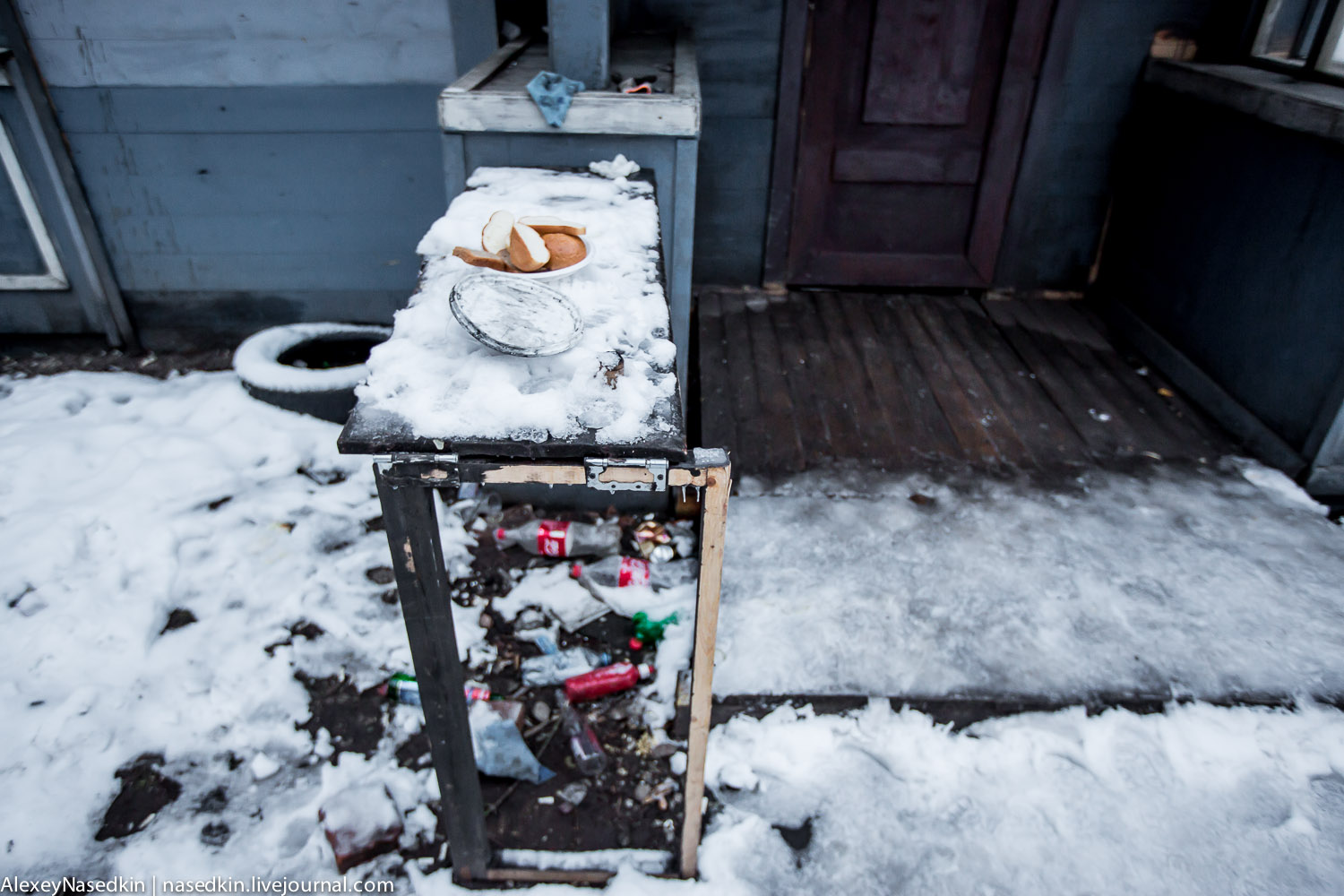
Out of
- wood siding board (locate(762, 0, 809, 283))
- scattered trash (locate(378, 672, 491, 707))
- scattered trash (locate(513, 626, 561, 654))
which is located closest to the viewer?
scattered trash (locate(378, 672, 491, 707))

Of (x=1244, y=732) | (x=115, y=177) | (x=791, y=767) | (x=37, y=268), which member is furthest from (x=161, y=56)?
(x=1244, y=732)

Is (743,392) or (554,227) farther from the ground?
(554,227)

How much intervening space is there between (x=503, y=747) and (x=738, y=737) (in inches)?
28.9

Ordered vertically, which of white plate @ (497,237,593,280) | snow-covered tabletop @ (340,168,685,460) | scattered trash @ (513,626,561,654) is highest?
white plate @ (497,237,593,280)

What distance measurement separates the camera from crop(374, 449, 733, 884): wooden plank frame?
1.50 metres

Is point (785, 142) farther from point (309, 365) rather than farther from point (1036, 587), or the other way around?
point (309, 365)

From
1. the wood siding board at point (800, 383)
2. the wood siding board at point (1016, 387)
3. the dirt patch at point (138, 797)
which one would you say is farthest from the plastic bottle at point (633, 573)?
the wood siding board at point (1016, 387)

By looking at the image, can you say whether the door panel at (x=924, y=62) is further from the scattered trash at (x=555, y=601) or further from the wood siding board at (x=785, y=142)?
the scattered trash at (x=555, y=601)

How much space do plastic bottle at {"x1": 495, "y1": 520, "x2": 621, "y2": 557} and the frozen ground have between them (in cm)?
27

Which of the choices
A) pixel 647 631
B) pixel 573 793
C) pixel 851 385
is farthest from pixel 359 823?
pixel 851 385

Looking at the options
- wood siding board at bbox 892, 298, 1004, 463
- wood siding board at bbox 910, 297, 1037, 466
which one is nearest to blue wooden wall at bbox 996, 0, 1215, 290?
wood siding board at bbox 910, 297, 1037, 466

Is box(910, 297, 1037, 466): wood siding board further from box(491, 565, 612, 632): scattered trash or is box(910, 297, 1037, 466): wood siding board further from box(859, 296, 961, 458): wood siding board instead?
box(491, 565, 612, 632): scattered trash

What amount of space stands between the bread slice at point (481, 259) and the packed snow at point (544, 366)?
36 millimetres

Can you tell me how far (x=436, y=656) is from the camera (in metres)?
1.77
